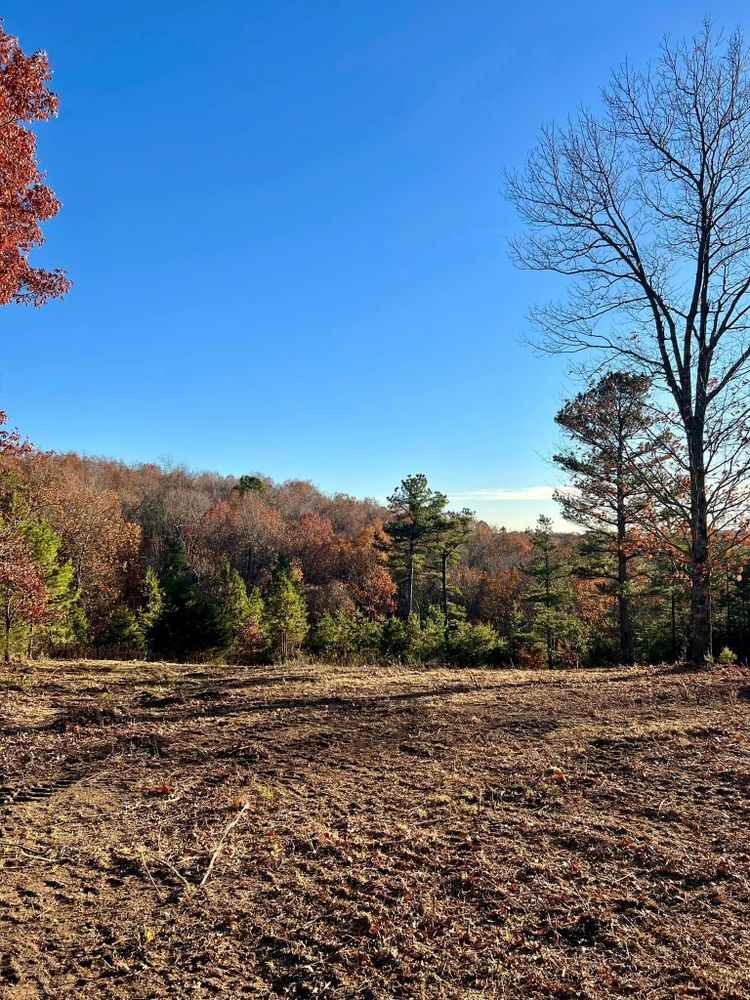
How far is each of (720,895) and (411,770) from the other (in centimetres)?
219

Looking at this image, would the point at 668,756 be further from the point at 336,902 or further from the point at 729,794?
the point at 336,902

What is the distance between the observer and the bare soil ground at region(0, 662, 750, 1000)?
7.07 feet

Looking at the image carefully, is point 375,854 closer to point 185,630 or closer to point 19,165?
point 19,165

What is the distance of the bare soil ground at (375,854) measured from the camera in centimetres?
216

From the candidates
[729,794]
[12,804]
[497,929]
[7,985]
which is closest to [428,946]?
[497,929]

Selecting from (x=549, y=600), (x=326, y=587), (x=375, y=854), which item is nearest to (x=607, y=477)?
(x=375, y=854)

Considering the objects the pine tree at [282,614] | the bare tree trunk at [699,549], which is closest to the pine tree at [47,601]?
the pine tree at [282,614]

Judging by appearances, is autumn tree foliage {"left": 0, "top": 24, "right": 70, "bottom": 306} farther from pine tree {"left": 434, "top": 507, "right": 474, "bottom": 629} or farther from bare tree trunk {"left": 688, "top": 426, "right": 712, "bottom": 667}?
pine tree {"left": 434, "top": 507, "right": 474, "bottom": 629}

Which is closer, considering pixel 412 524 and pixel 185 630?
pixel 185 630

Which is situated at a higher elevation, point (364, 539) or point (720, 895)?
point (364, 539)

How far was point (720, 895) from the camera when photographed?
8.38 ft

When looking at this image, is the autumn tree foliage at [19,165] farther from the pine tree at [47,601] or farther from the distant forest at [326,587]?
the pine tree at [47,601]

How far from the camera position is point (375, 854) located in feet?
9.94

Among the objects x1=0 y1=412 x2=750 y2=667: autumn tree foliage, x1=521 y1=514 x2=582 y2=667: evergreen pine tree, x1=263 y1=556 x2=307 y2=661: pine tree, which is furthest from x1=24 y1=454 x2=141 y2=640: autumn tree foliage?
x1=521 y1=514 x2=582 y2=667: evergreen pine tree
